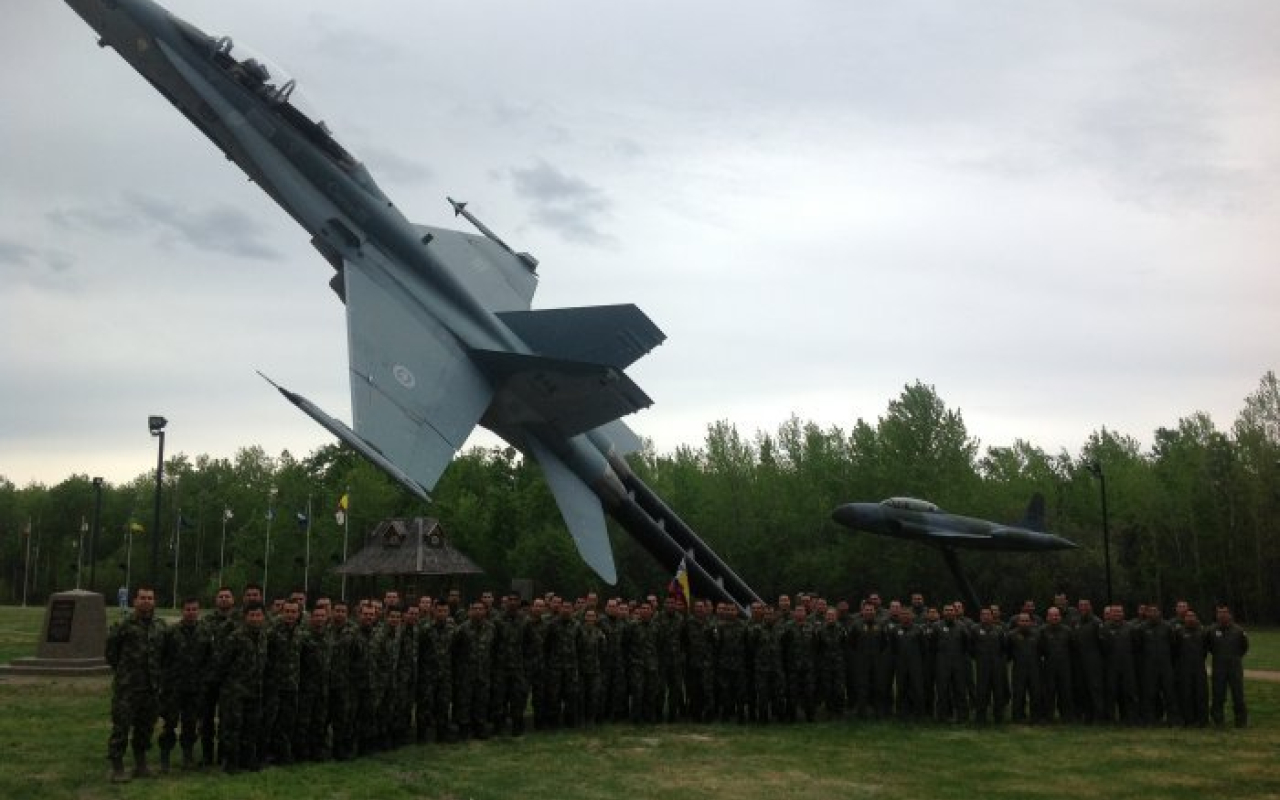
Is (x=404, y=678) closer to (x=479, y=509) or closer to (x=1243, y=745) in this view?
(x=1243, y=745)

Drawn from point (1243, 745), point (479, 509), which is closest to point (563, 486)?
point (1243, 745)

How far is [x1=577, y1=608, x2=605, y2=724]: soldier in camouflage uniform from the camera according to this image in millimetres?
10859

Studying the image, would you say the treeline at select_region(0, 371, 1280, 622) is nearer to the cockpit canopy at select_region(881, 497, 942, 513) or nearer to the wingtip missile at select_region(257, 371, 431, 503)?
the cockpit canopy at select_region(881, 497, 942, 513)

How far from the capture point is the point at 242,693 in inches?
321

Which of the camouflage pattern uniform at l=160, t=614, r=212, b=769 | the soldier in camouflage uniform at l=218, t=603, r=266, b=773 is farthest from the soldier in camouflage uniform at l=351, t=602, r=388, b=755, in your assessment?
the camouflage pattern uniform at l=160, t=614, r=212, b=769

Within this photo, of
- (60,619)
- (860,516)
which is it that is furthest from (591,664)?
(860,516)

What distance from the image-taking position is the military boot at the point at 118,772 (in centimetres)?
775

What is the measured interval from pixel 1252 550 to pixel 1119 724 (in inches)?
1230

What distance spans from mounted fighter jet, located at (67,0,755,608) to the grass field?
4.38 meters

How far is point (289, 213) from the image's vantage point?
47.1 ft

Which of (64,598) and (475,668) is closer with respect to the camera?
(475,668)

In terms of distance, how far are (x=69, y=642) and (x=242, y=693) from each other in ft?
28.9

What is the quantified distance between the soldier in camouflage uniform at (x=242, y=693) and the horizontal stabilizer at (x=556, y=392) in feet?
20.0

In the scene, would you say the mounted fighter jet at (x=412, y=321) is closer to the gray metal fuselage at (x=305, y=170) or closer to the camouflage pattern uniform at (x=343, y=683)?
the gray metal fuselage at (x=305, y=170)
